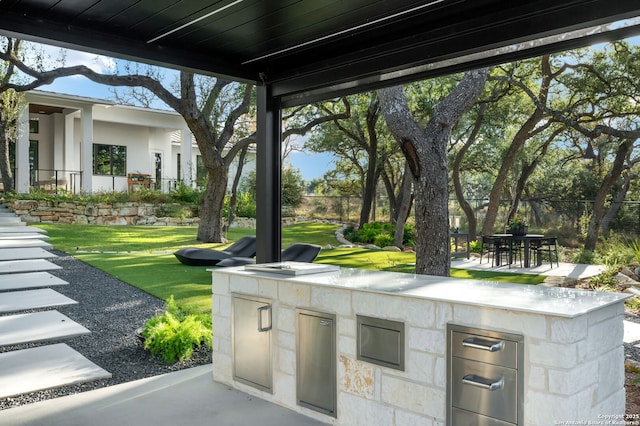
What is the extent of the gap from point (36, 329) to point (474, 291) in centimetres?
383

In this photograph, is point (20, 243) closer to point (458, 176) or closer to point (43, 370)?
point (43, 370)

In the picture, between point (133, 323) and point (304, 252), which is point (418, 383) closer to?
point (133, 323)

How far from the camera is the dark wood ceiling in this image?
8.26 feet

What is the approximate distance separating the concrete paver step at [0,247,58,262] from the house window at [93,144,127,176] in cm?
790

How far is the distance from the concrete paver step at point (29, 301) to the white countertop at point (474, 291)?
2919 millimetres

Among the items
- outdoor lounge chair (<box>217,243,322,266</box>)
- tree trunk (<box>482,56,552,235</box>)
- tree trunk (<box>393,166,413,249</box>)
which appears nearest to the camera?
tree trunk (<box>482,56,552,235</box>)

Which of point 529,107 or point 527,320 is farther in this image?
point 529,107

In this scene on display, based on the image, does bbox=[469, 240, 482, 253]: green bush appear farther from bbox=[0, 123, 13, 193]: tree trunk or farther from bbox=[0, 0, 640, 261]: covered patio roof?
bbox=[0, 123, 13, 193]: tree trunk

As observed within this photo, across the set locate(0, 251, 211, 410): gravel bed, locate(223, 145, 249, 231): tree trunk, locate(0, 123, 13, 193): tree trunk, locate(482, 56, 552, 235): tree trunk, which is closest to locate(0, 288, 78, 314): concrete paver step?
locate(0, 251, 211, 410): gravel bed

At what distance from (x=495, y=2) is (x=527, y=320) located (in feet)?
5.04

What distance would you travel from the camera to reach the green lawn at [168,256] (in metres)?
6.63

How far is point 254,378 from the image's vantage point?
3115 mm

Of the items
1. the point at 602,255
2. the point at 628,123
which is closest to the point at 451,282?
the point at 602,255

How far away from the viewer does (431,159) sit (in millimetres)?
5621
